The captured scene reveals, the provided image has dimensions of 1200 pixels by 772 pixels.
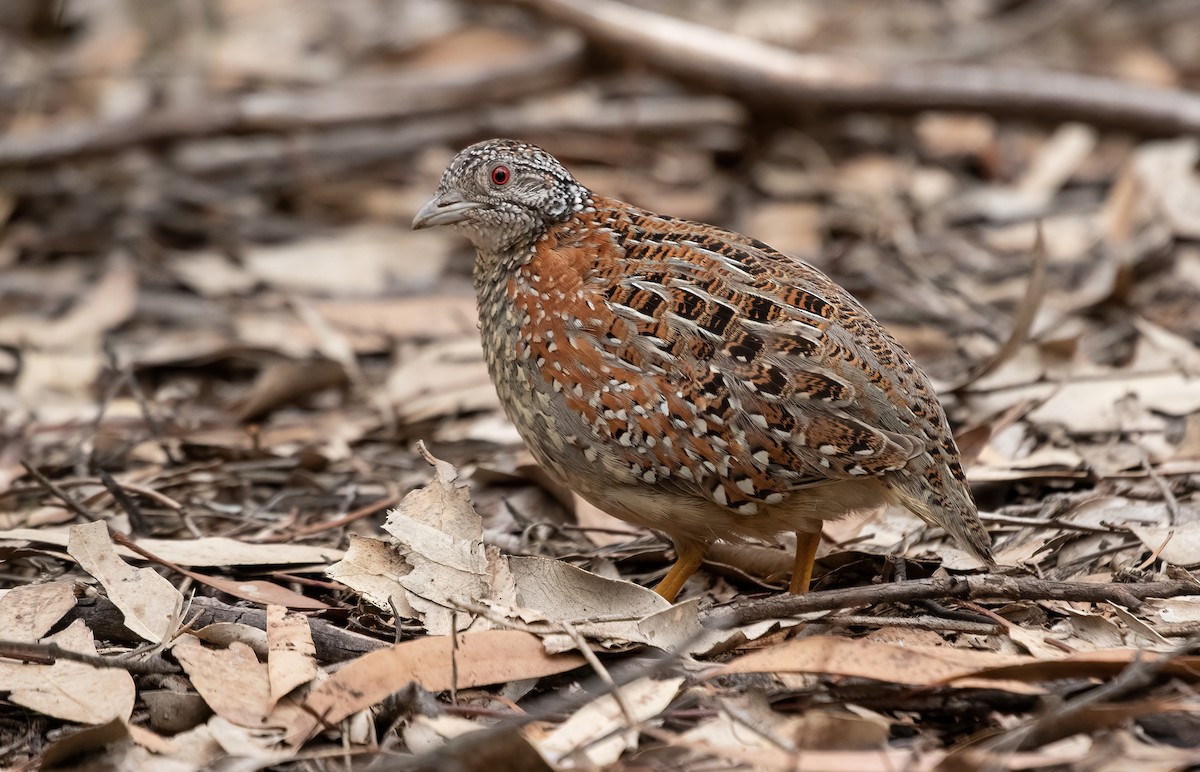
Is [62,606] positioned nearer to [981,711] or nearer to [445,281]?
[981,711]

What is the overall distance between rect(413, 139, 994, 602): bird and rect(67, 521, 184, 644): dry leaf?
4.54 ft

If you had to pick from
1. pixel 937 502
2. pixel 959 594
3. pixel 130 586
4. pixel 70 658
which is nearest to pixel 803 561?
pixel 937 502

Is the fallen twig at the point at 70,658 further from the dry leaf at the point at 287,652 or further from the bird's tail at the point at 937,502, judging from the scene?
the bird's tail at the point at 937,502

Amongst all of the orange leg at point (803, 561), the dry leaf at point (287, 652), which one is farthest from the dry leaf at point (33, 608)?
the orange leg at point (803, 561)

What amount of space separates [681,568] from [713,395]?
0.80 m

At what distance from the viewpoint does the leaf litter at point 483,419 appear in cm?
399

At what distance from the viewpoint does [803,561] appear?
486cm

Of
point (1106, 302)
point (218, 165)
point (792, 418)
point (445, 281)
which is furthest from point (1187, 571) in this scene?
point (218, 165)

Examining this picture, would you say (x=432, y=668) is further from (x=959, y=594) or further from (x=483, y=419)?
(x=483, y=419)

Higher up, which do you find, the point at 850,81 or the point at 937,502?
the point at 850,81

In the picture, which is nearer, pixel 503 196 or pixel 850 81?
pixel 503 196

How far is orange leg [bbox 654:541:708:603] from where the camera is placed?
4941 mm

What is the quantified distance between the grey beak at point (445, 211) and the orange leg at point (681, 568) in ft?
5.10

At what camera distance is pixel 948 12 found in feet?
42.5
